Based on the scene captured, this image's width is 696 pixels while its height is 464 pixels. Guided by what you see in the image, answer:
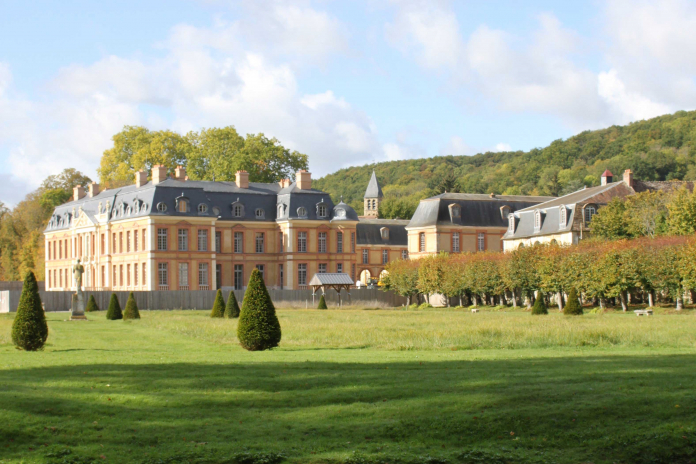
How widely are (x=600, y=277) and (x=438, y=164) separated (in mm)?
104740

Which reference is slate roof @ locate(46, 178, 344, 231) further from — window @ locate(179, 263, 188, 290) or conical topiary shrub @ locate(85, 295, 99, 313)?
conical topiary shrub @ locate(85, 295, 99, 313)

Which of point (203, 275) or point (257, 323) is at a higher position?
point (203, 275)

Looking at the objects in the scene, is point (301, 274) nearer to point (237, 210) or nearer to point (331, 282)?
point (237, 210)

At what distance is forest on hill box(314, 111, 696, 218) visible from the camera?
9681cm

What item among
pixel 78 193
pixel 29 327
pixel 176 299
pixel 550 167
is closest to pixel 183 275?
pixel 176 299

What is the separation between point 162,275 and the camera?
66.4 metres

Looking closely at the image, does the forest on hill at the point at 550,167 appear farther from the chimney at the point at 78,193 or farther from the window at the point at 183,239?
the chimney at the point at 78,193

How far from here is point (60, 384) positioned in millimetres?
13453

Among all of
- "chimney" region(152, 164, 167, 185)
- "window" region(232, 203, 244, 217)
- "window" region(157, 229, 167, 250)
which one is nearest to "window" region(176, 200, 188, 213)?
"window" region(157, 229, 167, 250)

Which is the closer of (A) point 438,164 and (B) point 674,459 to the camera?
(B) point 674,459

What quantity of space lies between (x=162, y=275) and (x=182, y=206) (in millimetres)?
5844

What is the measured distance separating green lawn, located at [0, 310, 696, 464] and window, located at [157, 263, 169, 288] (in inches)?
1903

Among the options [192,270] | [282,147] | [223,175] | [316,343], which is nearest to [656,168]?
[282,147]

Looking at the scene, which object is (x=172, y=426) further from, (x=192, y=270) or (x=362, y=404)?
(x=192, y=270)
